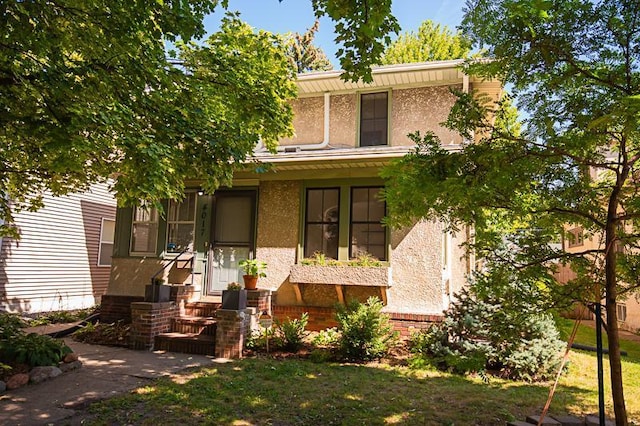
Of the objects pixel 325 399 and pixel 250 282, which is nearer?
pixel 325 399

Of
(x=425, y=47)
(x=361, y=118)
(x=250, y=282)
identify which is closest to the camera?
(x=250, y=282)

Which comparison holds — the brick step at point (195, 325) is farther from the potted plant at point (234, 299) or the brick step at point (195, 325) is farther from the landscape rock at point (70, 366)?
the landscape rock at point (70, 366)

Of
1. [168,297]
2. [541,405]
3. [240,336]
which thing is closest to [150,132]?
[240,336]

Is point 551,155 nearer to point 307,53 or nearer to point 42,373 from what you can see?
point 42,373

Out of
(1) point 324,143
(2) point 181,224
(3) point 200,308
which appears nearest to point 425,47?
(1) point 324,143

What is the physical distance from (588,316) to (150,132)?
17.1m

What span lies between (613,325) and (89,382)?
20.3ft

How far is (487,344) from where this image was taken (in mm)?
7020

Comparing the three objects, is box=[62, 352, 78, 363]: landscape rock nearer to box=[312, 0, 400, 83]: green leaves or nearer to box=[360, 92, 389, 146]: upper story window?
box=[312, 0, 400, 83]: green leaves

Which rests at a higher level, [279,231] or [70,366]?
[279,231]

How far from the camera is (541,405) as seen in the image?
509 cm

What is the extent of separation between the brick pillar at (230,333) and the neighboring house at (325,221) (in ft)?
5.47

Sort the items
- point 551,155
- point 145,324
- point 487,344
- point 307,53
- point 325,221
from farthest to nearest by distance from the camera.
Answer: point 307,53 < point 325,221 < point 145,324 < point 487,344 < point 551,155

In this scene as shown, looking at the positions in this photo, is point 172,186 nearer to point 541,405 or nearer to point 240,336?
point 240,336
